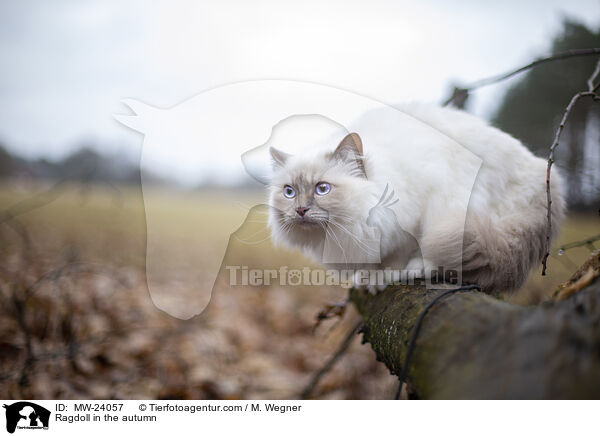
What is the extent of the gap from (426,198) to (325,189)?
238 mm

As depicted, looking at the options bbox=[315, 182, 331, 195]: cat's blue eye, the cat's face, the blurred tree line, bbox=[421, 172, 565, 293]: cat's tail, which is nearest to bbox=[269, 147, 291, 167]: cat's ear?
the cat's face

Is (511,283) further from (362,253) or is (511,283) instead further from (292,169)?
(292,169)

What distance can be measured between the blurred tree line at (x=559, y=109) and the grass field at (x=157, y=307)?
306 millimetres

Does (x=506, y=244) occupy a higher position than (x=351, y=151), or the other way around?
(x=351, y=151)

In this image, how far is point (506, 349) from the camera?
43 centimetres

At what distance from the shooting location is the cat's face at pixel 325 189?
2.69 feet

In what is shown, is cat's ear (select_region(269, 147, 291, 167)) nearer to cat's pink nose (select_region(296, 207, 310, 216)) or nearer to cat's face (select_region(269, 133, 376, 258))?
cat's face (select_region(269, 133, 376, 258))

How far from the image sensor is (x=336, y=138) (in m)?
0.91

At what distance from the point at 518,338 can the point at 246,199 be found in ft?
2.05

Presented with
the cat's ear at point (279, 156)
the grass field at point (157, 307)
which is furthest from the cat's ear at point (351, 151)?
the grass field at point (157, 307)

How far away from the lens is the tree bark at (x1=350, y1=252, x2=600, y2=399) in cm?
39

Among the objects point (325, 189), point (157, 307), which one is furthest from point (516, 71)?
point (157, 307)

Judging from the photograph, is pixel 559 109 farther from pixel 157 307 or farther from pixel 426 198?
pixel 157 307

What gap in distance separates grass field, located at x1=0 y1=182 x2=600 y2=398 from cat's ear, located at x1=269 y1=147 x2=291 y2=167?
0.11m
